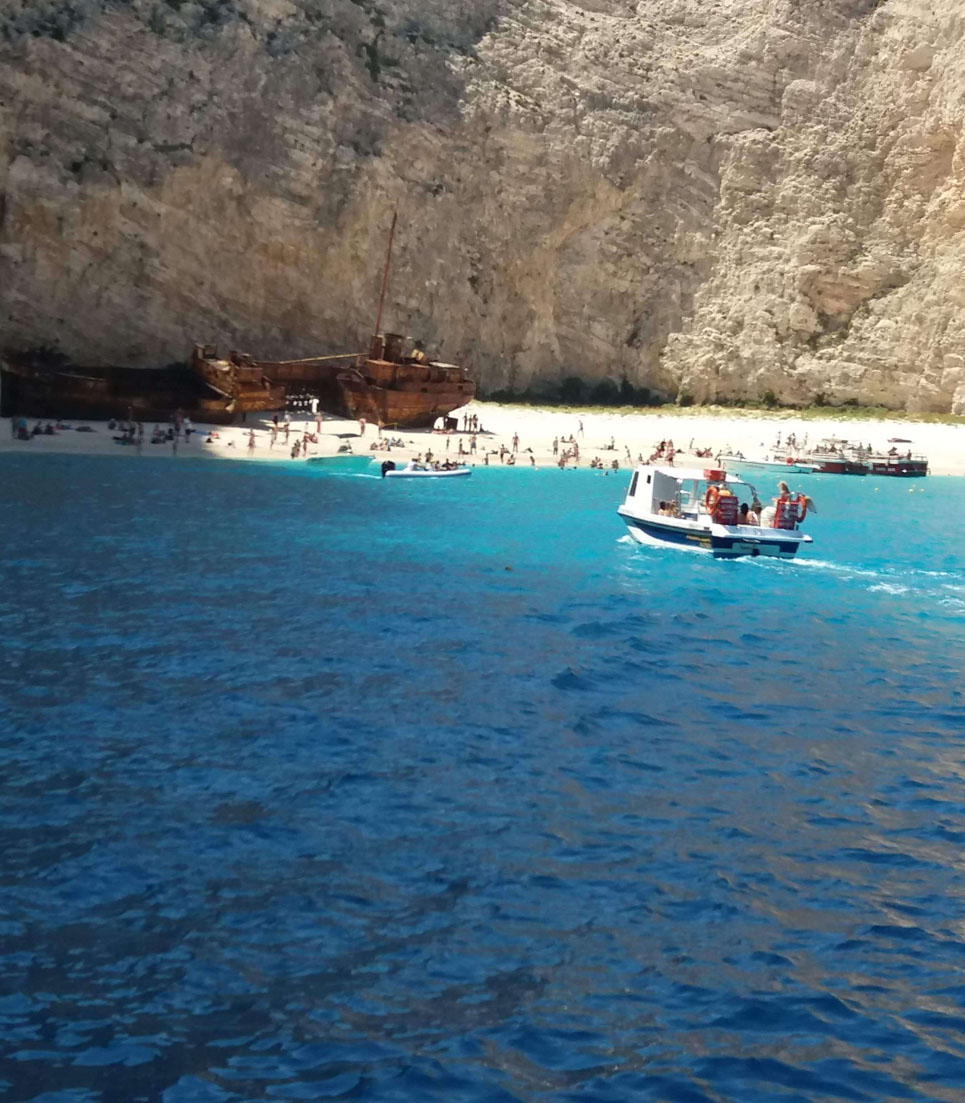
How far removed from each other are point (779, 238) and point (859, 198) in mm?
5363

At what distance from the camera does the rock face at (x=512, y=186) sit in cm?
5025

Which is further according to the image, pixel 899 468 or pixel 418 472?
pixel 899 468

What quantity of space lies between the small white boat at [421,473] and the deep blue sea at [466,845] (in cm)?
1770

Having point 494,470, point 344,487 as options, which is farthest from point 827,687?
point 494,470

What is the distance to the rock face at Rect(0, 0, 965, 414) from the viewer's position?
50.2m

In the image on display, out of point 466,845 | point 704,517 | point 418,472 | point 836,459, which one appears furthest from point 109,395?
point 466,845

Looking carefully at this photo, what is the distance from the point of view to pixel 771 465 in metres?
51.8

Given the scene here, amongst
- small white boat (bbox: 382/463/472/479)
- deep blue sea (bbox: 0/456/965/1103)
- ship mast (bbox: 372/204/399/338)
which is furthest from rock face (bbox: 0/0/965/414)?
deep blue sea (bbox: 0/456/965/1103)

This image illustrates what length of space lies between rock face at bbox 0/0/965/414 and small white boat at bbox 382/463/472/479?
1699 cm

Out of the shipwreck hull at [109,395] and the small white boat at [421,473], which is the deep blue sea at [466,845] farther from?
the shipwreck hull at [109,395]

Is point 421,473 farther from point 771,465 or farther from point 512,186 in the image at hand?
point 512,186

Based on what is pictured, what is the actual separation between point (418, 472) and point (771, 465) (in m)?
19.0

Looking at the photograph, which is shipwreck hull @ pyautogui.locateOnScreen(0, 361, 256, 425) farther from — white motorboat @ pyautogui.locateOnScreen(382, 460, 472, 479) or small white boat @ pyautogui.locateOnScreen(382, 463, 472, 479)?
small white boat @ pyautogui.locateOnScreen(382, 463, 472, 479)

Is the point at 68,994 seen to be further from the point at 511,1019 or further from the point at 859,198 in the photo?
the point at 859,198
